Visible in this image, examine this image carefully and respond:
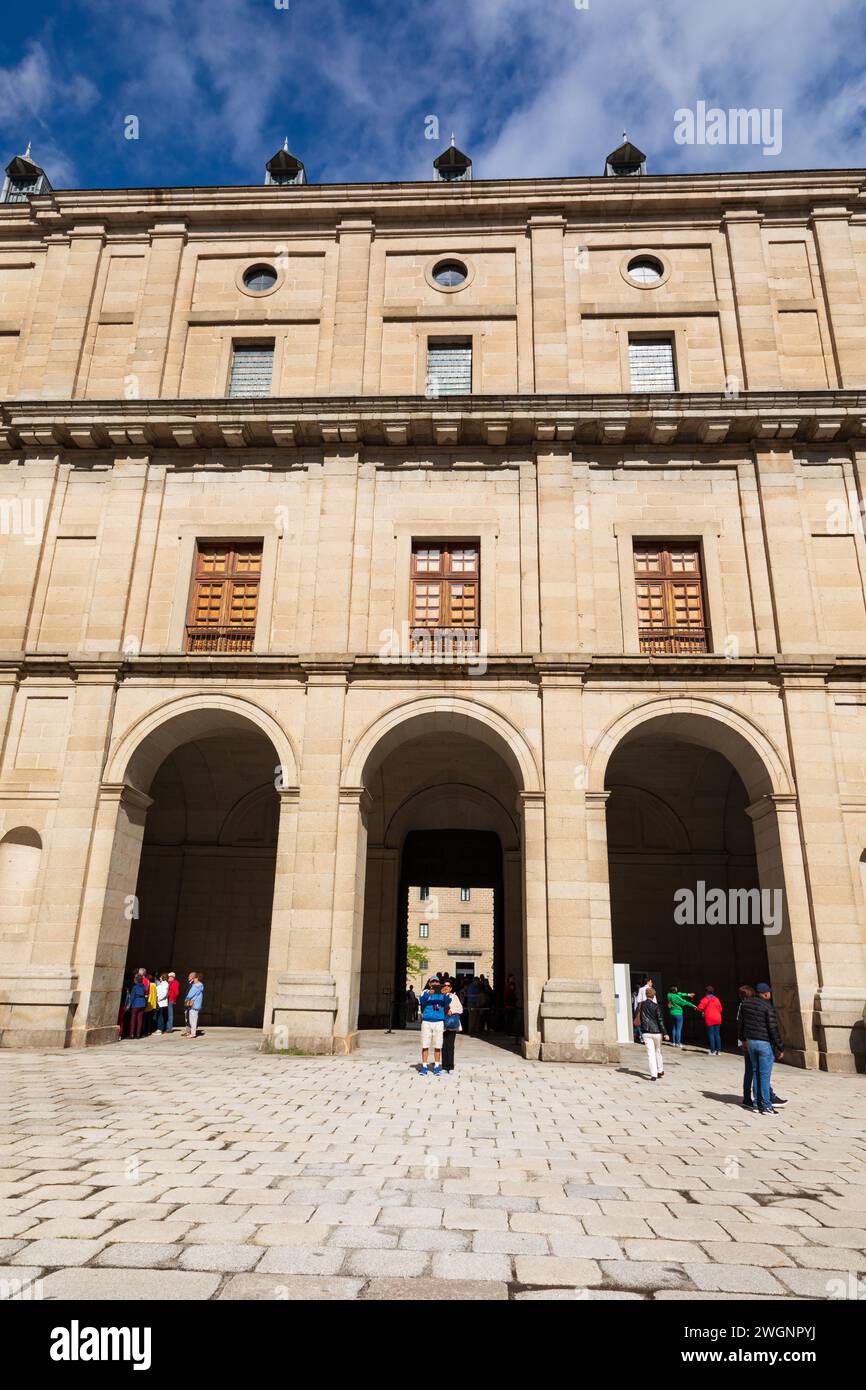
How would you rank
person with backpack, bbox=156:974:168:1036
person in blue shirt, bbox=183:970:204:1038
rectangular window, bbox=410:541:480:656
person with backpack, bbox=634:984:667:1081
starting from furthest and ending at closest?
person with backpack, bbox=156:974:168:1036, person in blue shirt, bbox=183:970:204:1038, rectangular window, bbox=410:541:480:656, person with backpack, bbox=634:984:667:1081

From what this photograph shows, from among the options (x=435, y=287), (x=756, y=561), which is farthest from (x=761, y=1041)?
(x=435, y=287)

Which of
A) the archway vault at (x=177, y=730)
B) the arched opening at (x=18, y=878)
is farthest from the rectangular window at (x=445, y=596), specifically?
the arched opening at (x=18, y=878)

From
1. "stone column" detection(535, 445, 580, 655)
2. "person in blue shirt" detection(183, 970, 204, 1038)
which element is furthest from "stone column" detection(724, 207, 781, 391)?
"person in blue shirt" detection(183, 970, 204, 1038)

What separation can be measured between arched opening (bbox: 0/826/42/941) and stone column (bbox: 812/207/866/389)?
19071mm

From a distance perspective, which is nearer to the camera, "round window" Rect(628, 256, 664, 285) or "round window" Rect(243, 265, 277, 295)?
"round window" Rect(628, 256, 664, 285)

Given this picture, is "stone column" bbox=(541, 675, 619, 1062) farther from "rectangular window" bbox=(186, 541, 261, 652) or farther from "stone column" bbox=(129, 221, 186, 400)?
"stone column" bbox=(129, 221, 186, 400)

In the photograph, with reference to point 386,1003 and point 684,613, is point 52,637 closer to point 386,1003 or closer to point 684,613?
point 386,1003

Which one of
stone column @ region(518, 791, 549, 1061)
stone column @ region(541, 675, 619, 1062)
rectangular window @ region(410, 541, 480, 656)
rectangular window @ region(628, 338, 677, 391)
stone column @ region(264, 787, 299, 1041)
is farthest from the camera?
rectangular window @ region(628, 338, 677, 391)

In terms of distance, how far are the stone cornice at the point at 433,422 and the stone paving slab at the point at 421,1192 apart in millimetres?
12361

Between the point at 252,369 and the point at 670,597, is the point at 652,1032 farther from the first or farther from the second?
the point at 252,369

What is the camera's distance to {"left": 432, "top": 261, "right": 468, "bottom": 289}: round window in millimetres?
18688

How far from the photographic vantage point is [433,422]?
53.5ft

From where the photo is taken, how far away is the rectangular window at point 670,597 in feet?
51.2
